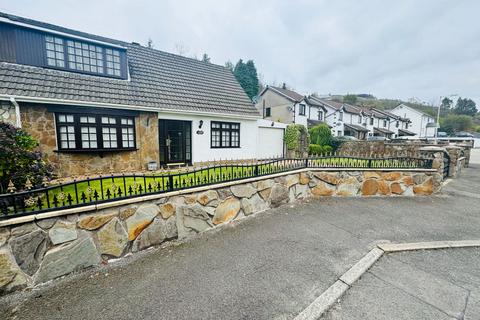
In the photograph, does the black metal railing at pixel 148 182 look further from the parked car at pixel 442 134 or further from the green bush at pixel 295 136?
the parked car at pixel 442 134

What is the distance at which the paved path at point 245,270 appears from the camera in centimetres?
257

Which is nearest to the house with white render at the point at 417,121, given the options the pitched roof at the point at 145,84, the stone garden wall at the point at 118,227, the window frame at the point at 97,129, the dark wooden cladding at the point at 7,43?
the pitched roof at the point at 145,84

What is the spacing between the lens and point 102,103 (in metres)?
8.08

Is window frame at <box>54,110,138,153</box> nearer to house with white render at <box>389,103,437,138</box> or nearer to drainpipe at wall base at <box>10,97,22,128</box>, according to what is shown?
drainpipe at wall base at <box>10,97,22,128</box>

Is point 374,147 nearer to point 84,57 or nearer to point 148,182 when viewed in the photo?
point 148,182

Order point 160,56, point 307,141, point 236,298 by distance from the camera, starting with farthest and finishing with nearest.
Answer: point 307,141 → point 160,56 → point 236,298

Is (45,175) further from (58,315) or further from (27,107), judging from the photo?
(27,107)

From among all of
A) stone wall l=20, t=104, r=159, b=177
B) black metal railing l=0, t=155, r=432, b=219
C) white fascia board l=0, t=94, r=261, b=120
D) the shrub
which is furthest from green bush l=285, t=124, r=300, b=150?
the shrub

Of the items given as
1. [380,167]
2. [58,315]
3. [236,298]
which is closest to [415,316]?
[236,298]

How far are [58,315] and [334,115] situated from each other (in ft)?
115

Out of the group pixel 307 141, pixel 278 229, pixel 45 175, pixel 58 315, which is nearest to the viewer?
pixel 58 315

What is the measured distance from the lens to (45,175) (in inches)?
151

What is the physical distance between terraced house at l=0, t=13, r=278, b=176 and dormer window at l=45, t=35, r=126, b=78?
0.03m

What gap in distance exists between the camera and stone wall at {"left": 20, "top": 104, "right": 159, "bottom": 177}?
23.9ft
